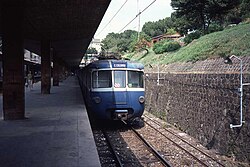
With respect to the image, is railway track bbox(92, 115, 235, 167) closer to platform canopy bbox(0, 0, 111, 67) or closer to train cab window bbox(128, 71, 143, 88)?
train cab window bbox(128, 71, 143, 88)

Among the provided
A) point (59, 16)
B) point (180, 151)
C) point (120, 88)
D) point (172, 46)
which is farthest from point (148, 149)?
point (172, 46)

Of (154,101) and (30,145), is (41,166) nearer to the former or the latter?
(30,145)

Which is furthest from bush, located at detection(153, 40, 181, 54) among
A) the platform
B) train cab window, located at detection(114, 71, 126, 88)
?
the platform

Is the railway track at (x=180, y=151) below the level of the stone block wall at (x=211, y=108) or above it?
below

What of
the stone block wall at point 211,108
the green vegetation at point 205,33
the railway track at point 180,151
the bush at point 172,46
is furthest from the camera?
the bush at point 172,46

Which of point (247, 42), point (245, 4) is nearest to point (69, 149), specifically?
point (247, 42)

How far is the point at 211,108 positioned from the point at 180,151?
1.59 metres

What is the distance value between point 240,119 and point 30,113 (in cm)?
768

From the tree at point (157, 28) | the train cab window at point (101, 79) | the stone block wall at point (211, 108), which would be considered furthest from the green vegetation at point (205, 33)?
the tree at point (157, 28)

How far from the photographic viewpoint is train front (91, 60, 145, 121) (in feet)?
35.9

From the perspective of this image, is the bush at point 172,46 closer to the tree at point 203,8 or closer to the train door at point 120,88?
the tree at point 203,8

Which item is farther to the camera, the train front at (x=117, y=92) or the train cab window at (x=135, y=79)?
the train cab window at (x=135, y=79)

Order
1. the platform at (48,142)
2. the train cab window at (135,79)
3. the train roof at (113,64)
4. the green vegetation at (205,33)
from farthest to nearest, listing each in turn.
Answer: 1. the green vegetation at (205,33)
2. the train cab window at (135,79)
3. the train roof at (113,64)
4. the platform at (48,142)

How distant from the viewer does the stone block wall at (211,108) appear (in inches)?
294
